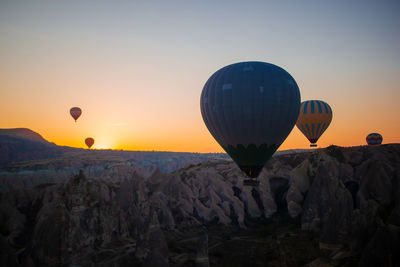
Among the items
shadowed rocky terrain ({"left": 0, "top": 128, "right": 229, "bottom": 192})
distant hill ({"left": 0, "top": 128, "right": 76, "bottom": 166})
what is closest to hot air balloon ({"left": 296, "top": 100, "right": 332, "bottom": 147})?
shadowed rocky terrain ({"left": 0, "top": 128, "right": 229, "bottom": 192})

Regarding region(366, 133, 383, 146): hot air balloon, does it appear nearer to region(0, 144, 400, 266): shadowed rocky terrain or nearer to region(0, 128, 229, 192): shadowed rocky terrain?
region(0, 144, 400, 266): shadowed rocky terrain

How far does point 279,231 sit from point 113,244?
67.1 ft

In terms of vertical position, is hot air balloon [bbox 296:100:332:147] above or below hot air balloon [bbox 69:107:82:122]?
below

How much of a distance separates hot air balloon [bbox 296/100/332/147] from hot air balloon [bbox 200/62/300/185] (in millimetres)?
26401

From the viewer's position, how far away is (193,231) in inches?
1586

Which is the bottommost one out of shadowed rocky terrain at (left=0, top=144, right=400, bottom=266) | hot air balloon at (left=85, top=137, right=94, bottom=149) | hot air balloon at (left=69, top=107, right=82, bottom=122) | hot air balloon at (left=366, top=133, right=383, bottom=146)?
shadowed rocky terrain at (left=0, top=144, right=400, bottom=266)

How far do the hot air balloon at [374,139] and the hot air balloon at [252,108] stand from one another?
62858mm

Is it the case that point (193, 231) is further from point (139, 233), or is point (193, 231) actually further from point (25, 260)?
point (25, 260)

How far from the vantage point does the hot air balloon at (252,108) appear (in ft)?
87.2

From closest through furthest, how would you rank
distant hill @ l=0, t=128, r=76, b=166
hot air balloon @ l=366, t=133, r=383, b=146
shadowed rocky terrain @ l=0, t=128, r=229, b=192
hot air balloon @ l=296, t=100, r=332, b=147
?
1. hot air balloon @ l=296, t=100, r=332, b=147
2. hot air balloon @ l=366, t=133, r=383, b=146
3. shadowed rocky terrain @ l=0, t=128, r=229, b=192
4. distant hill @ l=0, t=128, r=76, b=166

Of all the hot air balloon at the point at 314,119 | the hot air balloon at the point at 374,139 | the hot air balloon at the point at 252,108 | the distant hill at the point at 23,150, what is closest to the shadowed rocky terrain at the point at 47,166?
the distant hill at the point at 23,150

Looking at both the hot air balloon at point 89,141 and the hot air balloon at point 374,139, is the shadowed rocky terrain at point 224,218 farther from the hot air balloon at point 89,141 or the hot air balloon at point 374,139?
the hot air balloon at point 89,141

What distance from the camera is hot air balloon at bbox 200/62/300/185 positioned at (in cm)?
2658

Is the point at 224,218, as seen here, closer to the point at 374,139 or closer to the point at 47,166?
the point at 374,139
